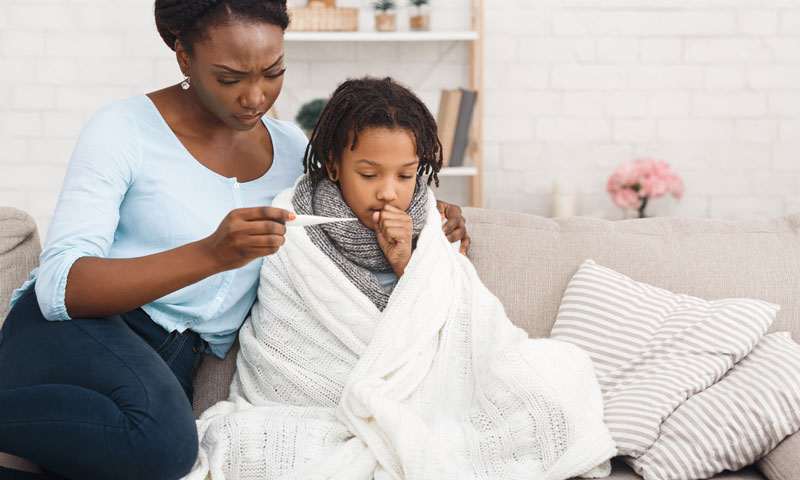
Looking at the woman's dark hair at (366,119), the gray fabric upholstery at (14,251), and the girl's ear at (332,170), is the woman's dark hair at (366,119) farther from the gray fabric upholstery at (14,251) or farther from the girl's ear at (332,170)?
the gray fabric upholstery at (14,251)

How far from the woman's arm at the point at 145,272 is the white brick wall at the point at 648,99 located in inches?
83.4

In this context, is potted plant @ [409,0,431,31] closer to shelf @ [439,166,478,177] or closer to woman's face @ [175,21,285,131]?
shelf @ [439,166,478,177]

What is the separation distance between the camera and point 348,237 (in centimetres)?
151

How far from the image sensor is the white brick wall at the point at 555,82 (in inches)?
122

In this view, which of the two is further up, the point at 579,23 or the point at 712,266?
the point at 579,23

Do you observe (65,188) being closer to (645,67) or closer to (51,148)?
(51,148)

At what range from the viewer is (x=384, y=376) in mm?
1376

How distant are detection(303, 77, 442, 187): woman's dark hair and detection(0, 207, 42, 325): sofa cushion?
0.64 meters

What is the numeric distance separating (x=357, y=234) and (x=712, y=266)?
82 centimetres

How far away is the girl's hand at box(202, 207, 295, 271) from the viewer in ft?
3.87

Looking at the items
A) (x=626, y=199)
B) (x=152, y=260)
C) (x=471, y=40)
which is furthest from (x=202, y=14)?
(x=626, y=199)

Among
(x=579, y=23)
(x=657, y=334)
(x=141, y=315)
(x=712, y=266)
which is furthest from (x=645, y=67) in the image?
(x=141, y=315)

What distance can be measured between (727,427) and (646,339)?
0.25 meters

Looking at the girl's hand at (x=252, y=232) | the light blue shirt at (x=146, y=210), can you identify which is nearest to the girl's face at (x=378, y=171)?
the light blue shirt at (x=146, y=210)
